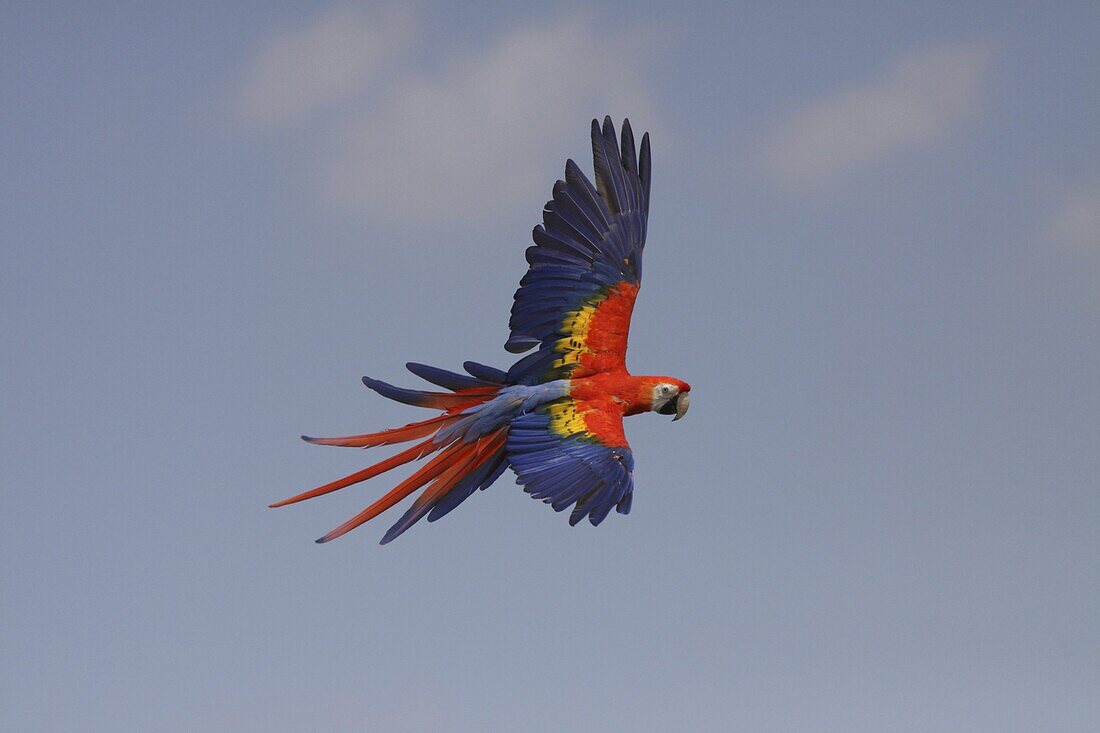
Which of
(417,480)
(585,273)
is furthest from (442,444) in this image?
(585,273)

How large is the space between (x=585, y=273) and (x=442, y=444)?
140 centimetres

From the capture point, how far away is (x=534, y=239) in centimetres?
777

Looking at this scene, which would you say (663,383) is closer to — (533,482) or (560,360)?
(560,360)

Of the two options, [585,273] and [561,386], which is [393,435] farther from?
[585,273]

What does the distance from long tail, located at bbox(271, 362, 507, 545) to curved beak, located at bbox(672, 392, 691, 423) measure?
114 cm

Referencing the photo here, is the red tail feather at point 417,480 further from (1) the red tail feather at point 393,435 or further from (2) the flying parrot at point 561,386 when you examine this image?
(1) the red tail feather at point 393,435

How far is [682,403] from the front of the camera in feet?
26.0

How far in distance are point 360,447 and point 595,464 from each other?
57.5 inches

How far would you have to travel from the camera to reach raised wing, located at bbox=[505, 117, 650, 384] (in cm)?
769

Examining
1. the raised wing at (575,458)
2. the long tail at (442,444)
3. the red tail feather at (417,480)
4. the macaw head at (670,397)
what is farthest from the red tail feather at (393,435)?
the macaw head at (670,397)

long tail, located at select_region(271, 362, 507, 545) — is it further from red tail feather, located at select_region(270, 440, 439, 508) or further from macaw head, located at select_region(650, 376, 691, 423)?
macaw head, located at select_region(650, 376, 691, 423)

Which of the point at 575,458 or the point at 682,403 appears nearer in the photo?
the point at 575,458

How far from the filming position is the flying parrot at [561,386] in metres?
7.20

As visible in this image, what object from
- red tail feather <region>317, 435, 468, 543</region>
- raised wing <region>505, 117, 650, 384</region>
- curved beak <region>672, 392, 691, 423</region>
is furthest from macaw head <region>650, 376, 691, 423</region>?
red tail feather <region>317, 435, 468, 543</region>
